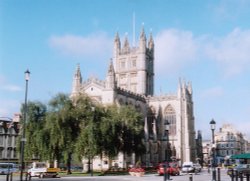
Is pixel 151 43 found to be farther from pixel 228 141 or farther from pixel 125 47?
pixel 228 141

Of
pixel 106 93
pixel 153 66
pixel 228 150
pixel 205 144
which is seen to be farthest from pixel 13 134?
pixel 205 144

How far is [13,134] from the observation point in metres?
71.7

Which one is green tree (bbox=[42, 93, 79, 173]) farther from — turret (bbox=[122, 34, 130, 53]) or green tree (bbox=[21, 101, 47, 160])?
turret (bbox=[122, 34, 130, 53])

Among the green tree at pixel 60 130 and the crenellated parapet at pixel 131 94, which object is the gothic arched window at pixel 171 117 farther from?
the green tree at pixel 60 130

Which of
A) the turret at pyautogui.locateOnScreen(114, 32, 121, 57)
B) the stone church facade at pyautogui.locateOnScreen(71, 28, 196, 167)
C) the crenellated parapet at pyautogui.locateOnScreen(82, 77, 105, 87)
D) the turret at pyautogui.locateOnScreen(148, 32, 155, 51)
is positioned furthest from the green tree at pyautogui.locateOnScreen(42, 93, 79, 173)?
the turret at pyautogui.locateOnScreen(148, 32, 155, 51)

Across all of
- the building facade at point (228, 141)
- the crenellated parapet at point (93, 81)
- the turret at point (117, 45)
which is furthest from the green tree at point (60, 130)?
the building facade at point (228, 141)

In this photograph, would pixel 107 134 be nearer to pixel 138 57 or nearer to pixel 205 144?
pixel 138 57

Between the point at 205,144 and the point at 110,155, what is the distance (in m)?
106

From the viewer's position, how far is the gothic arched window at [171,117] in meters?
88.1

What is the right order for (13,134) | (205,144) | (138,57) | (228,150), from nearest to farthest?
1. (13,134)
2. (138,57)
3. (228,150)
4. (205,144)

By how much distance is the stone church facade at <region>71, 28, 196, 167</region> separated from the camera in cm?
7719

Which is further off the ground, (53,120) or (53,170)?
(53,120)

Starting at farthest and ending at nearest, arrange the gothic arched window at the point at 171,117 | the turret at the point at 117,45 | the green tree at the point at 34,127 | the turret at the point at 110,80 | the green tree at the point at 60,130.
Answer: the turret at the point at 117,45 < the gothic arched window at the point at 171,117 < the turret at the point at 110,80 < the green tree at the point at 34,127 < the green tree at the point at 60,130

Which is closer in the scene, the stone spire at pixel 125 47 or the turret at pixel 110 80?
the turret at pixel 110 80
